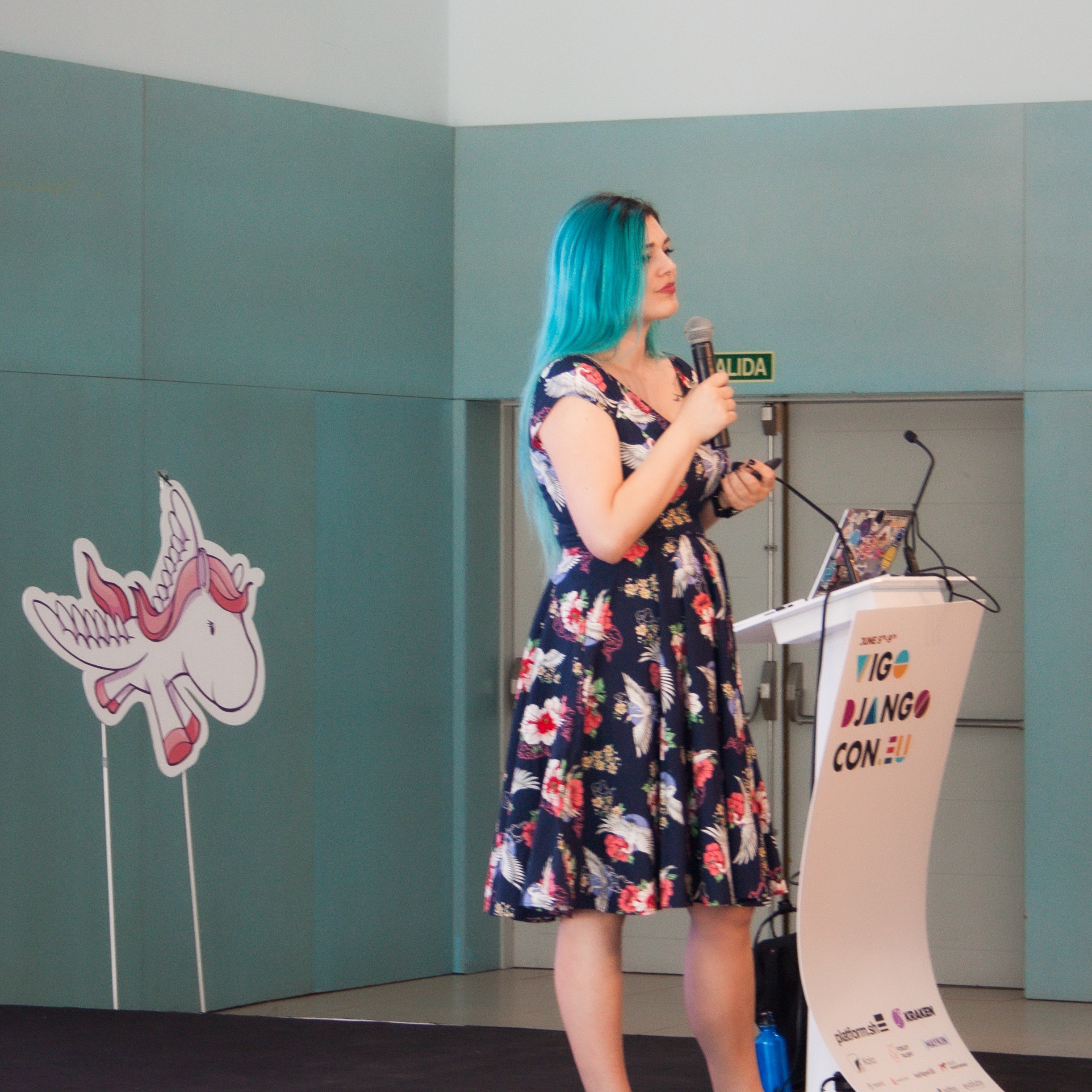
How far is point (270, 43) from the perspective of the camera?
15.0 feet

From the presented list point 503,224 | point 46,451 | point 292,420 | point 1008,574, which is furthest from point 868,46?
point 46,451

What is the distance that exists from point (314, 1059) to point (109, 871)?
147cm

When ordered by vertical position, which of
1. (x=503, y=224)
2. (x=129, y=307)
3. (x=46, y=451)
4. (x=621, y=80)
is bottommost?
(x=46, y=451)

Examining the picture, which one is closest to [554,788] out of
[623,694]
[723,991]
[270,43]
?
[623,694]

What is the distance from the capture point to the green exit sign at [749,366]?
4.69 metres

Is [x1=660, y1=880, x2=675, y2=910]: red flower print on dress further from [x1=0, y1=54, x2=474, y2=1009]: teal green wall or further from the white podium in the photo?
[x1=0, y1=54, x2=474, y2=1009]: teal green wall

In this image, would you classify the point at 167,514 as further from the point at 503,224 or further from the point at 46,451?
the point at 503,224

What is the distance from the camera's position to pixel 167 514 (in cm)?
433

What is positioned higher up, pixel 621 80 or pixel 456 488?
pixel 621 80

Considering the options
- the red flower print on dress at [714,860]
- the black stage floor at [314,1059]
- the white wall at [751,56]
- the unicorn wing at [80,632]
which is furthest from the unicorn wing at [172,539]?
the red flower print on dress at [714,860]

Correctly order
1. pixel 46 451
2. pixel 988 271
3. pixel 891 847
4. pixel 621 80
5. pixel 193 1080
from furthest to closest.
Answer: pixel 621 80 < pixel 988 271 < pixel 46 451 < pixel 193 1080 < pixel 891 847

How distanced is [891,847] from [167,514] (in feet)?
8.64

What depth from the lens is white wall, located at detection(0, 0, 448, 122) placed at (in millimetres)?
4203

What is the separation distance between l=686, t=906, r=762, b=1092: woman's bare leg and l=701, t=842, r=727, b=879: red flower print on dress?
0.08 meters
